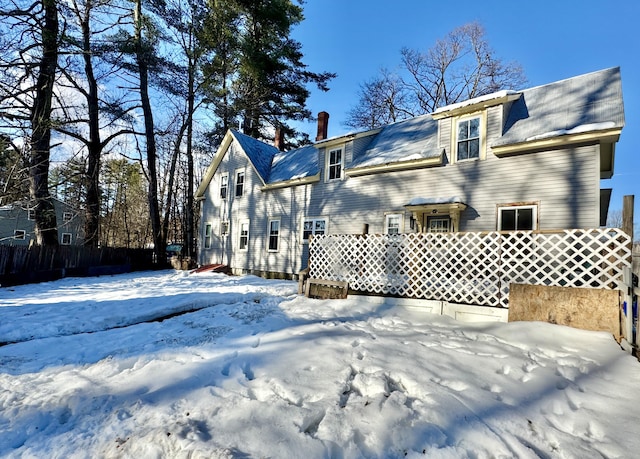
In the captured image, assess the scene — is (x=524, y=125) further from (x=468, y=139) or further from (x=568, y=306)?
(x=568, y=306)

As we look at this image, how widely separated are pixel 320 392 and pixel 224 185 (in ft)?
51.3

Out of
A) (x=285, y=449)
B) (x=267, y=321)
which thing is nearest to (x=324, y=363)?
(x=285, y=449)

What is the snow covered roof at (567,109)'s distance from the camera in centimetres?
698

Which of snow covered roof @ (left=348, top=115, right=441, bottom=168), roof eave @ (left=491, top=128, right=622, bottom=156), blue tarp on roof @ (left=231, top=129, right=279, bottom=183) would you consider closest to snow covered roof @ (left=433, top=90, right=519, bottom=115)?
snow covered roof @ (left=348, top=115, right=441, bottom=168)

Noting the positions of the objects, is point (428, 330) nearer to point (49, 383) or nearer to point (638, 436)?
point (638, 436)

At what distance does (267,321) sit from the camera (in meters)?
4.74

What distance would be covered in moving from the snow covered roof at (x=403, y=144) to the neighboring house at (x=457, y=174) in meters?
0.05

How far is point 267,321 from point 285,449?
3.03 m

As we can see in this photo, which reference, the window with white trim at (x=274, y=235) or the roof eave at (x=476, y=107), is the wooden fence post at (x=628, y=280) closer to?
the roof eave at (x=476, y=107)

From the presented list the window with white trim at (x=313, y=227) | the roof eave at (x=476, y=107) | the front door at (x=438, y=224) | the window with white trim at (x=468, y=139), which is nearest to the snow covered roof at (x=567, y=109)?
the roof eave at (x=476, y=107)

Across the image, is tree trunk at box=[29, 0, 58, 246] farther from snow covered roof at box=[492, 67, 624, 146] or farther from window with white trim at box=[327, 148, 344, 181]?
snow covered roof at box=[492, 67, 624, 146]

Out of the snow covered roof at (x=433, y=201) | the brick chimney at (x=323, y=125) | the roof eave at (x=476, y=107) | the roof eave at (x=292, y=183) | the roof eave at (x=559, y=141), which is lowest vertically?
the snow covered roof at (x=433, y=201)

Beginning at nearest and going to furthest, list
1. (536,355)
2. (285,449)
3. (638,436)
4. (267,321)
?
(285,449) < (638,436) < (536,355) < (267,321)

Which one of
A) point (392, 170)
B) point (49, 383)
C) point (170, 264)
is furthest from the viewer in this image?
point (170, 264)
